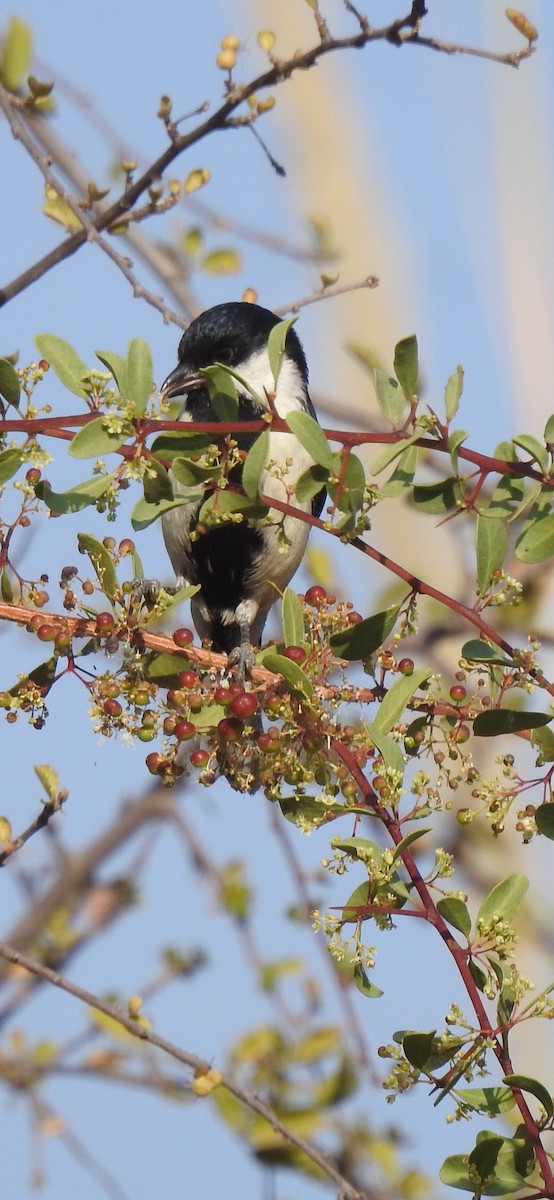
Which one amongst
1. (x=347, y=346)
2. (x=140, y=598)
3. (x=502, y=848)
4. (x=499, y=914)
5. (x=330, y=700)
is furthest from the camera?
(x=502, y=848)

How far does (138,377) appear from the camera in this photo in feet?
5.30

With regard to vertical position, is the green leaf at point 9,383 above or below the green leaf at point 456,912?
above

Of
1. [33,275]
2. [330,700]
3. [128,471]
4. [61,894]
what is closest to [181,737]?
[330,700]

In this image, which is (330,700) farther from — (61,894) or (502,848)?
(502,848)

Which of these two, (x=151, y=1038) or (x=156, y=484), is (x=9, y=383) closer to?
(x=156, y=484)

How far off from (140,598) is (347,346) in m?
1.99

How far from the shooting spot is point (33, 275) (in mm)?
2746

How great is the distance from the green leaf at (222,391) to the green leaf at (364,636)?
0.30 m

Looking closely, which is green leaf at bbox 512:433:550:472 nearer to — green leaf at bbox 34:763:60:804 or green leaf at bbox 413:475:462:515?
green leaf at bbox 413:475:462:515

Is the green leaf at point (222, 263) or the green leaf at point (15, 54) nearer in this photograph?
the green leaf at point (15, 54)

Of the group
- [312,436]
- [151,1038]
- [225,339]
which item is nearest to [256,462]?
[312,436]

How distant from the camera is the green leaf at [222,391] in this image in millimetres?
1625

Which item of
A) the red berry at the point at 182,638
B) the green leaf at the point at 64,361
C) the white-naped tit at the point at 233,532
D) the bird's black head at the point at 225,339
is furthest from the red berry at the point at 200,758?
the bird's black head at the point at 225,339

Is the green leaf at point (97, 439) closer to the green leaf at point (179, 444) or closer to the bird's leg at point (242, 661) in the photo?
the green leaf at point (179, 444)
